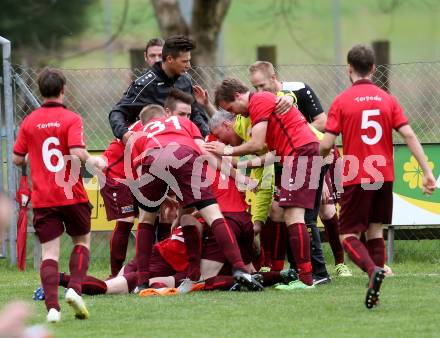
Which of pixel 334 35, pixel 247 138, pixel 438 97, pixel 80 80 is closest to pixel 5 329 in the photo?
pixel 247 138

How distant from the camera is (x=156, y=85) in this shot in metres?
9.76

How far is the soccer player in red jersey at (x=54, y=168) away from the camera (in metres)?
7.34

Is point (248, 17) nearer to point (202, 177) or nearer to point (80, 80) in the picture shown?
point (80, 80)

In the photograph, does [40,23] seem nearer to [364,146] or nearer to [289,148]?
[289,148]

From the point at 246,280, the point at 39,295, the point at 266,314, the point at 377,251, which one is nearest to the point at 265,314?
the point at 266,314

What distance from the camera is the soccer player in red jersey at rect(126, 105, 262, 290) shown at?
8.47 meters

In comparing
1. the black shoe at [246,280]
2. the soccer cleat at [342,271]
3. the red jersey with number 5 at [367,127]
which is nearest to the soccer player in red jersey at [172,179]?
the black shoe at [246,280]

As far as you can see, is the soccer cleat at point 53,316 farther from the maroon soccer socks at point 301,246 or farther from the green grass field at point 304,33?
the green grass field at point 304,33

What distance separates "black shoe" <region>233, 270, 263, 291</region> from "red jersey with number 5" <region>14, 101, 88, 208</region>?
1457mm

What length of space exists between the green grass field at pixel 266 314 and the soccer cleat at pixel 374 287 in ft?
0.22

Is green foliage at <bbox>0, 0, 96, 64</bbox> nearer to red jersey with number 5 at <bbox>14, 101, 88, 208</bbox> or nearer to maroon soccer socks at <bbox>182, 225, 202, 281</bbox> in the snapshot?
maroon soccer socks at <bbox>182, 225, 202, 281</bbox>

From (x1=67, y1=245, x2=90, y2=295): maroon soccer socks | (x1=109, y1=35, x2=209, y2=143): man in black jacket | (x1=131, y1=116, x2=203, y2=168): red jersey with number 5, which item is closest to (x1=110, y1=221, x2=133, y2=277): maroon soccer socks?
(x1=109, y1=35, x2=209, y2=143): man in black jacket

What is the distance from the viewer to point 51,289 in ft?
23.9

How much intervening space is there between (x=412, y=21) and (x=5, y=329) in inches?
1320
